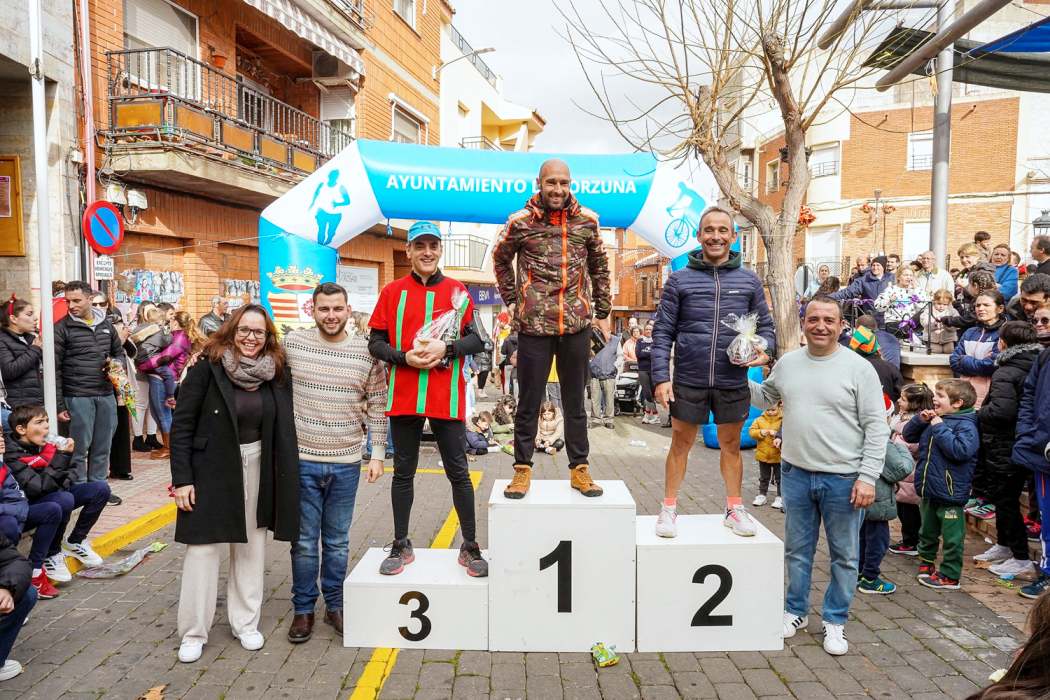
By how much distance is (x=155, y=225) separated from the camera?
413 inches

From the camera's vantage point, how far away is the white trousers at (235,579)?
394 centimetres

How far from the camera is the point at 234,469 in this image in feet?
13.0

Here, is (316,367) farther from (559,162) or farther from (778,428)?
(778,428)

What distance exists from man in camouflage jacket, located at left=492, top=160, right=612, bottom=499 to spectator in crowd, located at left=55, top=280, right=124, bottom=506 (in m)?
4.62

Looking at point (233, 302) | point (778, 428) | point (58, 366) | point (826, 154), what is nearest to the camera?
point (58, 366)

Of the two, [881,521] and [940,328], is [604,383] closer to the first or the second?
[940,328]

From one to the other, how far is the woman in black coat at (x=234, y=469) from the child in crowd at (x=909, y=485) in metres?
4.61

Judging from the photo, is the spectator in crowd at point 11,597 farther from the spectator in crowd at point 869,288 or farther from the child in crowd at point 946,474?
the spectator in crowd at point 869,288

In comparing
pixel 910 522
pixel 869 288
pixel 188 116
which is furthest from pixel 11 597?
pixel 869 288

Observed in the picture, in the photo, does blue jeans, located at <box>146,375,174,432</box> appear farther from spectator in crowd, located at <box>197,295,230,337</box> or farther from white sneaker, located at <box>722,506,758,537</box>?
white sneaker, located at <box>722,506,758,537</box>

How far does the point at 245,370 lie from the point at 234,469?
575 mm

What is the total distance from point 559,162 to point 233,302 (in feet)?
27.8

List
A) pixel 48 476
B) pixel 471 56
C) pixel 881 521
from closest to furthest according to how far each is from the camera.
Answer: pixel 48 476
pixel 881 521
pixel 471 56

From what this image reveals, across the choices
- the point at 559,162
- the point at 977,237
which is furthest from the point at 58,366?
the point at 977,237
